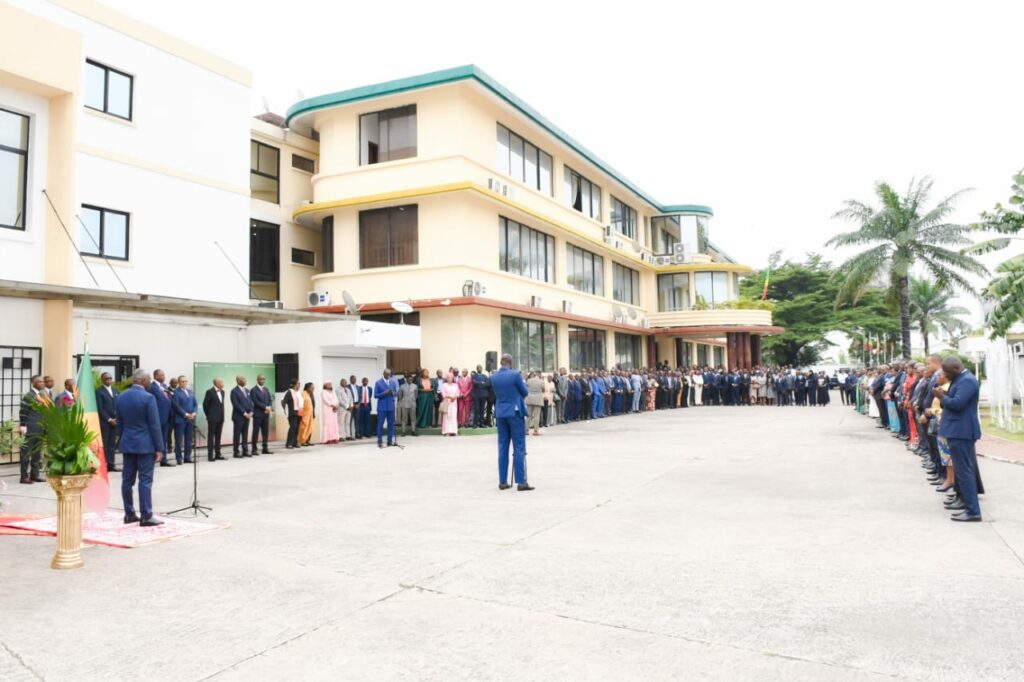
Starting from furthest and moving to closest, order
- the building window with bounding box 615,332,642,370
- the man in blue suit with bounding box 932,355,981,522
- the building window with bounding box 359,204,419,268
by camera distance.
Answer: the building window with bounding box 615,332,642,370 < the building window with bounding box 359,204,419,268 < the man in blue suit with bounding box 932,355,981,522

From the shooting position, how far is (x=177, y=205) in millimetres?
19703

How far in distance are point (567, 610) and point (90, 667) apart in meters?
3.13

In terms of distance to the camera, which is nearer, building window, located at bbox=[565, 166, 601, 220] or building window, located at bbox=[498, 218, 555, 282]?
building window, located at bbox=[498, 218, 555, 282]

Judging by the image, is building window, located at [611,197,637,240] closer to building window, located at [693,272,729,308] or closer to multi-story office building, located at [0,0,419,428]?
building window, located at [693,272,729,308]

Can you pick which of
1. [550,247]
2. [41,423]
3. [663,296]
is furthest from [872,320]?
[41,423]

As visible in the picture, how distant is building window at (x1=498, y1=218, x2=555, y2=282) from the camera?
26125 millimetres

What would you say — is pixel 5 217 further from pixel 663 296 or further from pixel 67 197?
pixel 663 296

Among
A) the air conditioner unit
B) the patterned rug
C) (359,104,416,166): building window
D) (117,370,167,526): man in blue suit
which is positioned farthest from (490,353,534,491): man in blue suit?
(359,104,416,166): building window

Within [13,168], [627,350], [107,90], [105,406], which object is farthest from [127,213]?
[627,350]

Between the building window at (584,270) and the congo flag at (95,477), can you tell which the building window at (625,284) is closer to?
the building window at (584,270)

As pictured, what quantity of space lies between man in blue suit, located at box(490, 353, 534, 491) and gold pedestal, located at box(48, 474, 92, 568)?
5482mm

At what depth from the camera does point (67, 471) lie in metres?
7.16

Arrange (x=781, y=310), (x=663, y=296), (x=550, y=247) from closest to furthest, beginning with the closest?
(x=550, y=247), (x=663, y=296), (x=781, y=310)

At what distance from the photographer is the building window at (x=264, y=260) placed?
81.9 ft
